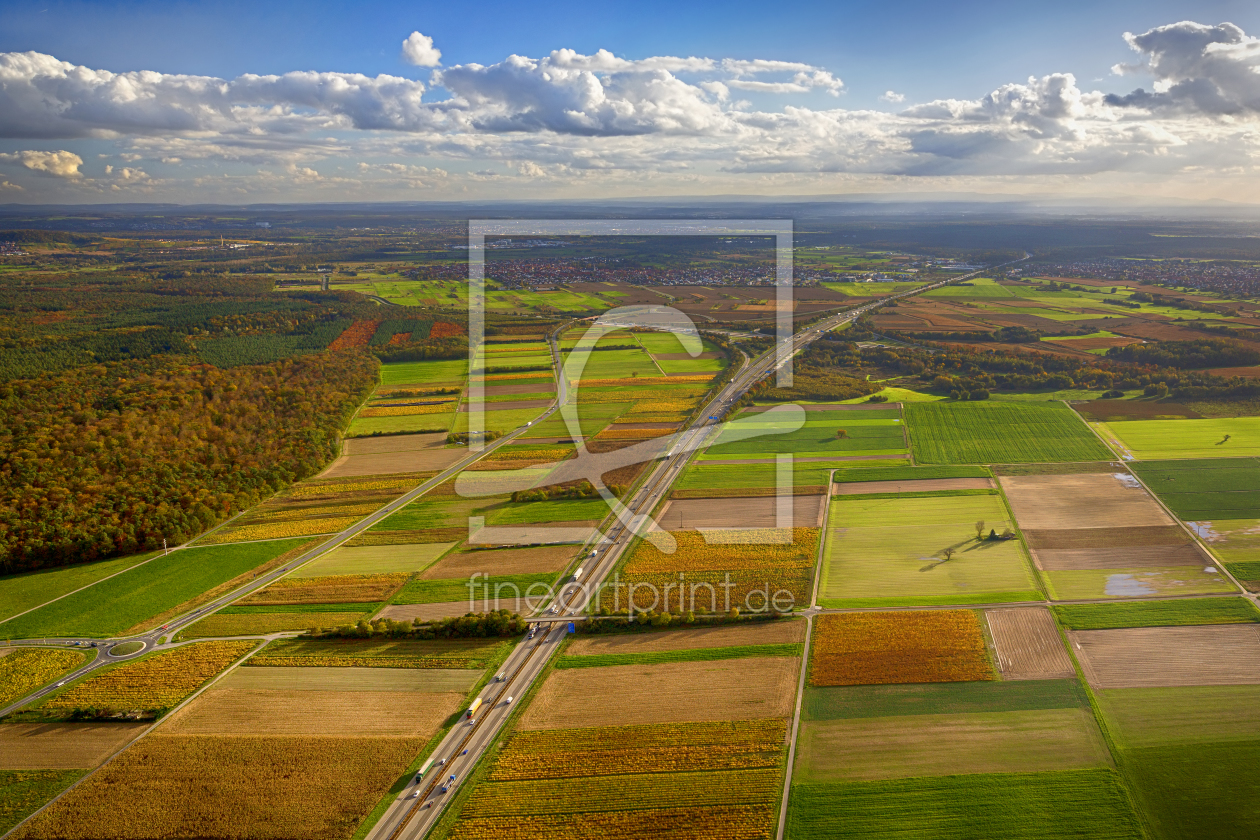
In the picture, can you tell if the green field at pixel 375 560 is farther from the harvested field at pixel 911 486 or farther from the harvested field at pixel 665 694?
the harvested field at pixel 911 486

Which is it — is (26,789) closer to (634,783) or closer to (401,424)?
(634,783)

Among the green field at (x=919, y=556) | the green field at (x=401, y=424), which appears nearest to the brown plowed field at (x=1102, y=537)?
the green field at (x=919, y=556)

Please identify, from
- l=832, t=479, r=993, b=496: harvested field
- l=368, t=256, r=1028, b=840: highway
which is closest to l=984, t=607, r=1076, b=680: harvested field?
l=832, t=479, r=993, b=496: harvested field

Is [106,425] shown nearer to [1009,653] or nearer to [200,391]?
[200,391]

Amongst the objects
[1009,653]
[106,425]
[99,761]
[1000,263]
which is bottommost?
[99,761]

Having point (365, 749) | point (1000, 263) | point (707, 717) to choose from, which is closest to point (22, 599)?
point (365, 749)

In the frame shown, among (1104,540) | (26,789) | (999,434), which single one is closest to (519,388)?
(999,434)

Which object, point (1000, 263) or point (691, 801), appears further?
point (1000, 263)
